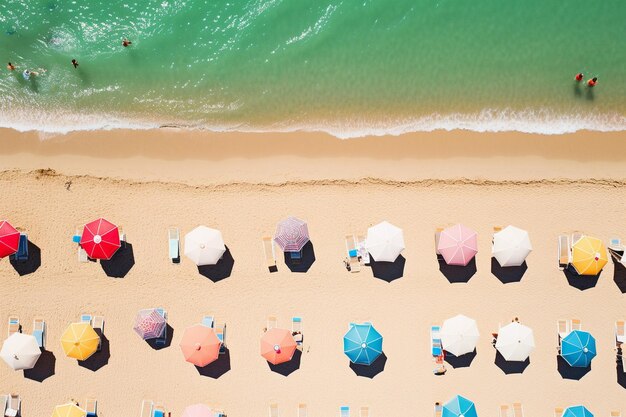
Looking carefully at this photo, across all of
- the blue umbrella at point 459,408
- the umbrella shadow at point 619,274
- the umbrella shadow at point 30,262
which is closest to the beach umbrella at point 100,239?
the umbrella shadow at point 30,262

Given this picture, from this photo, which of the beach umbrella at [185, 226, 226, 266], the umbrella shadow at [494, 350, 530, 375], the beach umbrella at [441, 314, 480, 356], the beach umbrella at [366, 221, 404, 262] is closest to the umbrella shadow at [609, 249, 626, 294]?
the umbrella shadow at [494, 350, 530, 375]

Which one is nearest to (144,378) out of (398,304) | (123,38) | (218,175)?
(218,175)

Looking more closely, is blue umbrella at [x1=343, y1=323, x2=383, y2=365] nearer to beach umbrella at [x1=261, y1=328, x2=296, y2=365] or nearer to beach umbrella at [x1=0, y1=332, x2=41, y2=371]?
beach umbrella at [x1=261, y1=328, x2=296, y2=365]

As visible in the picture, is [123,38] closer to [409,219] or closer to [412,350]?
[409,219]

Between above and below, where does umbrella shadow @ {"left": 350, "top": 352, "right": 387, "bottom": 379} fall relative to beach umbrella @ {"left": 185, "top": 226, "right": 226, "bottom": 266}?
below

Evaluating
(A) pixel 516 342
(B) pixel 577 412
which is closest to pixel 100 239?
(A) pixel 516 342
